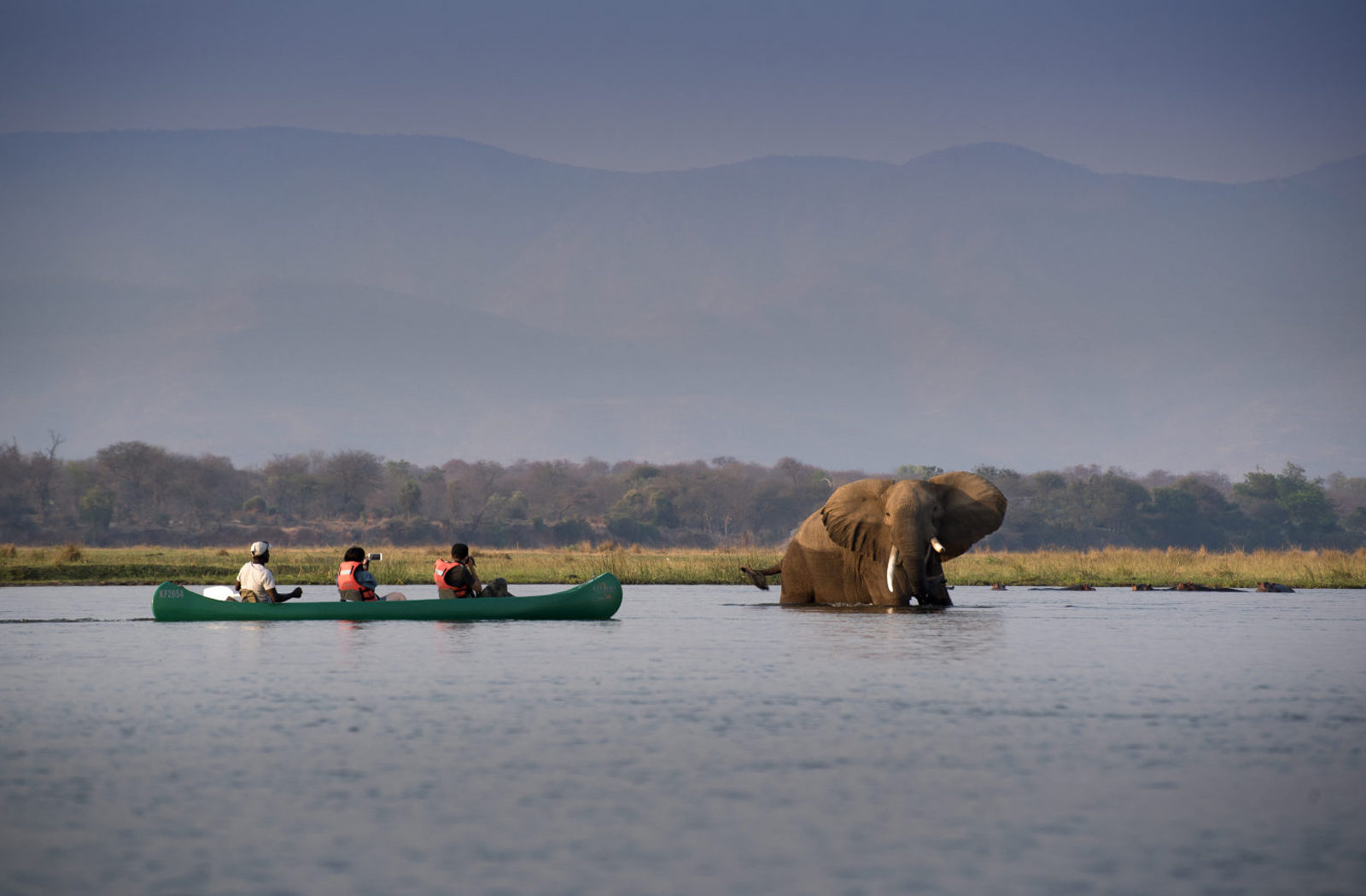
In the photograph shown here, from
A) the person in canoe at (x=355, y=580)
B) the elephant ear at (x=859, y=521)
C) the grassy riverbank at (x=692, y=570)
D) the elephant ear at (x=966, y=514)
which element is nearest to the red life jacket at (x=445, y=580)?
the person in canoe at (x=355, y=580)

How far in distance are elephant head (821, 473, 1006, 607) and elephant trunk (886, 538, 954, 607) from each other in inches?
0.5

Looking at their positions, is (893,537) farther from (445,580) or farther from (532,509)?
(532,509)

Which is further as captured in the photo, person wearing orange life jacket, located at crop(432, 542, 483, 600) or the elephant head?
the elephant head

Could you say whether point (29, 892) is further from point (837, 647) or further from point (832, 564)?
point (832, 564)

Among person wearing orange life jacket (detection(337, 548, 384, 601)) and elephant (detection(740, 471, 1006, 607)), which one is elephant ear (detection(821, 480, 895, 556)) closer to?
elephant (detection(740, 471, 1006, 607))

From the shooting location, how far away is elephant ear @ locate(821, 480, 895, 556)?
91.0 feet

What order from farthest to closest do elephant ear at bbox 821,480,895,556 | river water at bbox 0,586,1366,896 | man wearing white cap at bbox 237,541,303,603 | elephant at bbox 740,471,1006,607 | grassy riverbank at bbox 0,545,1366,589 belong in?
grassy riverbank at bbox 0,545,1366,589 → elephant ear at bbox 821,480,895,556 → elephant at bbox 740,471,1006,607 → man wearing white cap at bbox 237,541,303,603 → river water at bbox 0,586,1366,896

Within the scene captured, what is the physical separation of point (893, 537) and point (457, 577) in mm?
7196

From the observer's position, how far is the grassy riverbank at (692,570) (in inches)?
1516

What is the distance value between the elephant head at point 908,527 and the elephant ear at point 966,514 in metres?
0.01

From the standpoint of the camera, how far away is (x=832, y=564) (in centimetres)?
2966

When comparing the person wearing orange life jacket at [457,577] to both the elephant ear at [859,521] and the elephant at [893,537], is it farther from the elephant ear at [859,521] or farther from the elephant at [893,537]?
the elephant at [893,537]

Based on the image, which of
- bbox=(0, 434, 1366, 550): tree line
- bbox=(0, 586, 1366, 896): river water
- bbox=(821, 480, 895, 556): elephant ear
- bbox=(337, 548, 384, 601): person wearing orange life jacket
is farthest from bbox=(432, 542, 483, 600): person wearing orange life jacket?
bbox=(0, 434, 1366, 550): tree line

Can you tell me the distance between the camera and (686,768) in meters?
11.2
